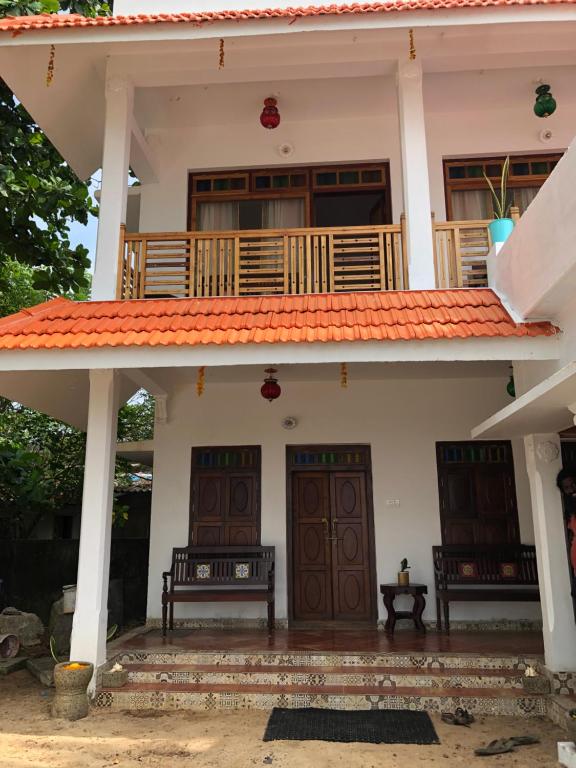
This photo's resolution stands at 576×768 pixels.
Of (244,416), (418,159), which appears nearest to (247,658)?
(244,416)

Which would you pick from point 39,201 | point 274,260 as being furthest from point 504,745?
point 39,201

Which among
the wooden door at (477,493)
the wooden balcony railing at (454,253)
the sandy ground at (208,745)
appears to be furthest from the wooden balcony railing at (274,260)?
the sandy ground at (208,745)

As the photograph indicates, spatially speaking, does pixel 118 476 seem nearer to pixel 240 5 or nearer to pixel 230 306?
pixel 230 306

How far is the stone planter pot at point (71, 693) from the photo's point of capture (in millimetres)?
4793

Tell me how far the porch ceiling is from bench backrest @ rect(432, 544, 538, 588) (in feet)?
6.99

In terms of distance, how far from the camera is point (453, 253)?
6.00 meters

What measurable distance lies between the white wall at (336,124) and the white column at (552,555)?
355cm

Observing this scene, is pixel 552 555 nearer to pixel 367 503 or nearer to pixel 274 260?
pixel 367 503

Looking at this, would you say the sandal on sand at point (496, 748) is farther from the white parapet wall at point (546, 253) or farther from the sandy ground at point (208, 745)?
the white parapet wall at point (546, 253)

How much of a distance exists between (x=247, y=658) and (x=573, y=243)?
176 inches

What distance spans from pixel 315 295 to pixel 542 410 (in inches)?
90.3

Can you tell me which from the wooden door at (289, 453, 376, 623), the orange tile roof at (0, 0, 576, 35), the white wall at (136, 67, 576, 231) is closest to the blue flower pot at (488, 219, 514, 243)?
the white wall at (136, 67, 576, 231)

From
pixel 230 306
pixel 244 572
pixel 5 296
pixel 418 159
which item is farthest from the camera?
pixel 5 296

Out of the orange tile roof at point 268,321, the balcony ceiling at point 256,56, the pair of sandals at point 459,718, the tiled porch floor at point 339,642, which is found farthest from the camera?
the balcony ceiling at point 256,56
